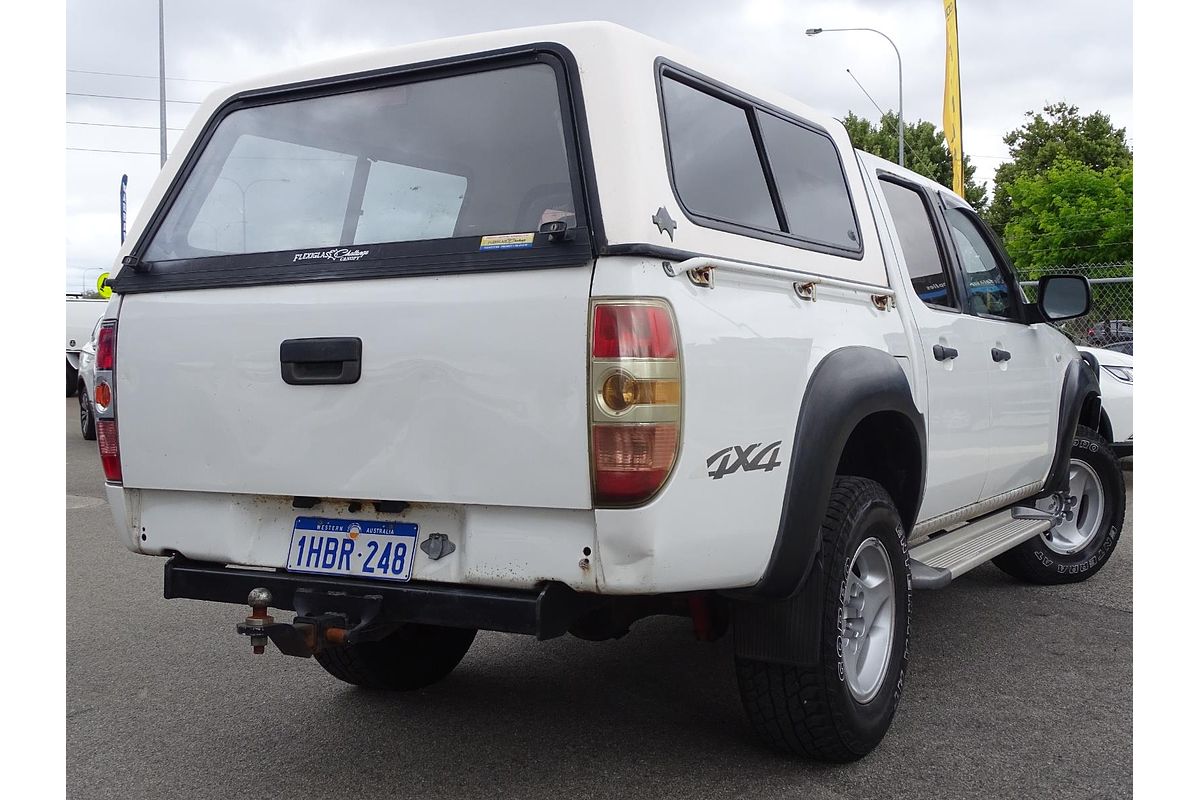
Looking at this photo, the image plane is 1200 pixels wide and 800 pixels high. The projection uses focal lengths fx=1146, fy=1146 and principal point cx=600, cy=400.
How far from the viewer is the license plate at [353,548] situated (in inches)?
119

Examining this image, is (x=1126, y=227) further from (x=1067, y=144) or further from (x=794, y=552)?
(x=794, y=552)

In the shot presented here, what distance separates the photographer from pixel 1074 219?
3597cm

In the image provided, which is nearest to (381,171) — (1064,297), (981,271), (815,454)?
(815,454)

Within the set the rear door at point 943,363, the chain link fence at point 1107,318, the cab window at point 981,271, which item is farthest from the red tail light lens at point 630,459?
the chain link fence at point 1107,318

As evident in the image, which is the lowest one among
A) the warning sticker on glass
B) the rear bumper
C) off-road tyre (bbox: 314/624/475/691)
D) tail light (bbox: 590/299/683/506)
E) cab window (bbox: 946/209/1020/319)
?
off-road tyre (bbox: 314/624/475/691)

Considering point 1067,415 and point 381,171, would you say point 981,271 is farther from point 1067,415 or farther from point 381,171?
point 381,171

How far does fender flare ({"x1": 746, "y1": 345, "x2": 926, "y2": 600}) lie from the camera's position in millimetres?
3145

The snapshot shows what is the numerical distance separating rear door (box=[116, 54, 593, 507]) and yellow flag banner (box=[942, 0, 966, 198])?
48.9ft

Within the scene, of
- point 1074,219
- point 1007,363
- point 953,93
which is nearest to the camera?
point 1007,363

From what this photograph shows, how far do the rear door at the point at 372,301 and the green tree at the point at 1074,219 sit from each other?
3469 centimetres

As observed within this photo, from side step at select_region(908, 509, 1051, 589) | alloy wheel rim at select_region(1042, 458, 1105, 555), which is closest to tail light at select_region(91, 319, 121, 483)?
side step at select_region(908, 509, 1051, 589)

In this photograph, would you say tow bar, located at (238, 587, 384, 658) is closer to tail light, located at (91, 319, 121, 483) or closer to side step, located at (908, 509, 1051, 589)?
tail light, located at (91, 319, 121, 483)

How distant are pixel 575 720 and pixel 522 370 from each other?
1.66 metres

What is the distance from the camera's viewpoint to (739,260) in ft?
10.4
